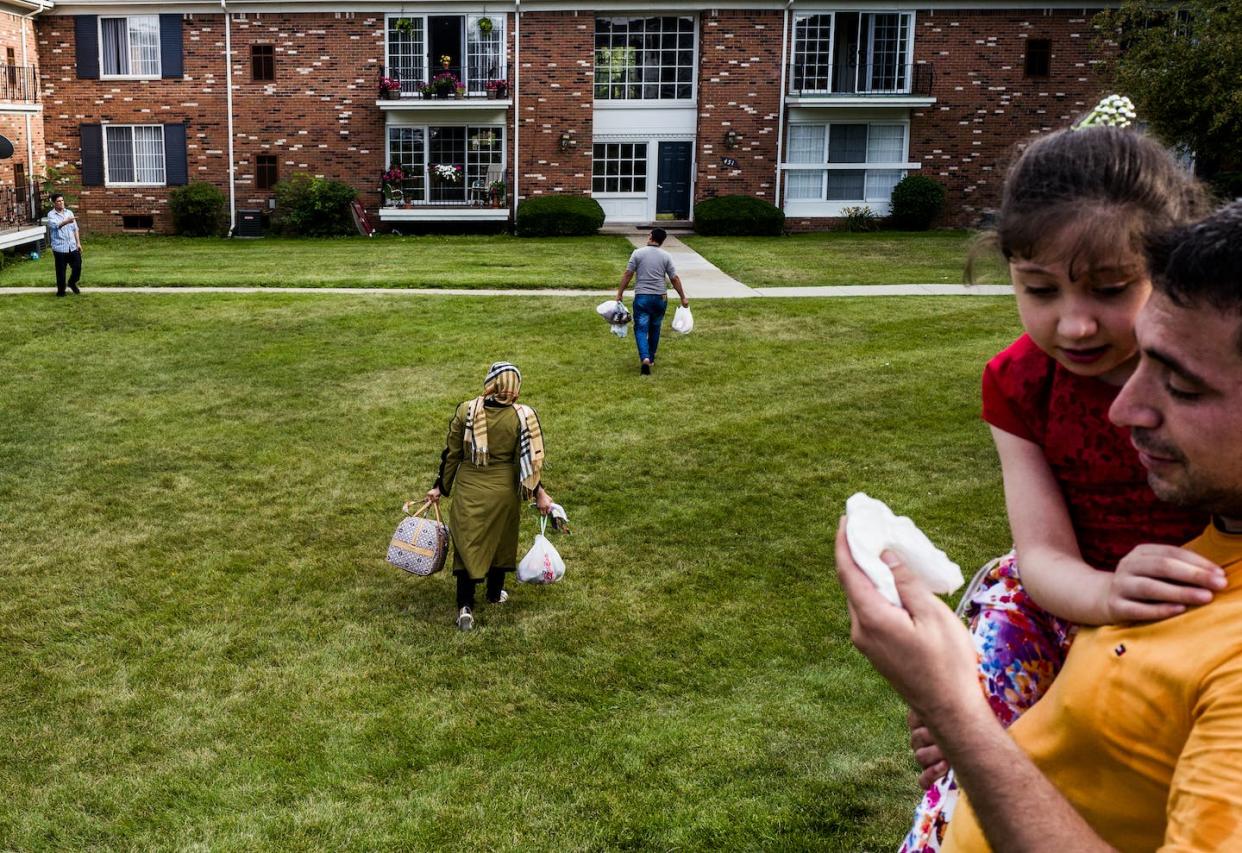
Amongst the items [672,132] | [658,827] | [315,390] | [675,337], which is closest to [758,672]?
[658,827]

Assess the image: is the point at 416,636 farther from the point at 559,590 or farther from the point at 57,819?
the point at 57,819

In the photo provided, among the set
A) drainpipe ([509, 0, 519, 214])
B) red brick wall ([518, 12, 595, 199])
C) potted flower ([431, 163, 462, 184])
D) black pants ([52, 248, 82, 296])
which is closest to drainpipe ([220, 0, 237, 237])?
potted flower ([431, 163, 462, 184])

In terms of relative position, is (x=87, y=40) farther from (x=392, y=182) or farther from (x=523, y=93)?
(x=523, y=93)

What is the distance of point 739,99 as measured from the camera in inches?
1356

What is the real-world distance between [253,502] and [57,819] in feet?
17.6

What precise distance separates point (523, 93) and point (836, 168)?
9.16m

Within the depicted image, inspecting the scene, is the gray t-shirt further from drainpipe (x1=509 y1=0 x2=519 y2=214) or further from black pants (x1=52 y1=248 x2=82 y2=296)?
drainpipe (x1=509 y1=0 x2=519 y2=214)

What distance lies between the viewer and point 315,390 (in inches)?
598

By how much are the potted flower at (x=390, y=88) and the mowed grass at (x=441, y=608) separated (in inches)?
730

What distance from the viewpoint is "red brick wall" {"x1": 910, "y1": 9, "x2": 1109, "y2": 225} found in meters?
34.1

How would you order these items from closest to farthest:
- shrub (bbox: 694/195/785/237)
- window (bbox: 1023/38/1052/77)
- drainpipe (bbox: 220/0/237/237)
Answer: shrub (bbox: 694/195/785/237) < drainpipe (bbox: 220/0/237/237) < window (bbox: 1023/38/1052/77)

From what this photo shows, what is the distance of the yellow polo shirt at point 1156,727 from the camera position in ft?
4.62

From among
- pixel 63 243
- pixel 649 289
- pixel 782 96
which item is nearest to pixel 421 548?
pixel 649 289

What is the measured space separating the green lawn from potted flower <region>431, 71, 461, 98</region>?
8.07 m
